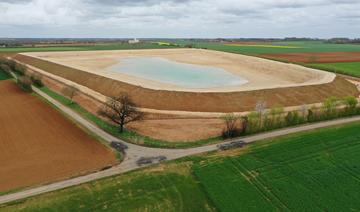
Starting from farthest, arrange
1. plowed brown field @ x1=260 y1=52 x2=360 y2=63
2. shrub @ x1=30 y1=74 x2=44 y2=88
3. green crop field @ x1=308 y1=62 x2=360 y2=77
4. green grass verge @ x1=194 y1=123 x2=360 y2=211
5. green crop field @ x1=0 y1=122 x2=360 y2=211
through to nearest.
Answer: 1. plowed brown field @ x1=260 y1=52 x2=360 y2=63
2. green crop field @ x1=308 y1=62 x2=360 y2=77
3. shrub @ x1=30 y1=74 x2=44 y2=88
4. green grass verge @ x1=194 y1=123 x2=360 y2=211
5. green crop field @ x1=0 y1=122 x2=360 y2=211

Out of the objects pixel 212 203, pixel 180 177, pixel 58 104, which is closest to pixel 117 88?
pixel 58 104

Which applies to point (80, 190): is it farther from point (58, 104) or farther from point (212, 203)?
point (58, 104)

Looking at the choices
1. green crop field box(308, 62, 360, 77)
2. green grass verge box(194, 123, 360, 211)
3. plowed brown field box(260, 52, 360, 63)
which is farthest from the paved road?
plowed brown field box(260, 52, 360, 63)

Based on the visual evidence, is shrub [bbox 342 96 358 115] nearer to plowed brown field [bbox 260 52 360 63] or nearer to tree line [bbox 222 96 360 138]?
tree line [bbox 222 96 360 138]

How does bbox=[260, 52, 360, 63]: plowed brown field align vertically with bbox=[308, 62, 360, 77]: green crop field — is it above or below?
above

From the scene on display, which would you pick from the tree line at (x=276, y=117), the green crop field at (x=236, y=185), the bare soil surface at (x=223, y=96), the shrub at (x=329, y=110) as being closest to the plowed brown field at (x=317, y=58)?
the bare soil surface at (x=223, y=96)

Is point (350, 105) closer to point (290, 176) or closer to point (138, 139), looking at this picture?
point (290, 176)

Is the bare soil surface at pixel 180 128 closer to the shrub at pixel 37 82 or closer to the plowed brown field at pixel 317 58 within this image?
the shrub at pixel 37 82
